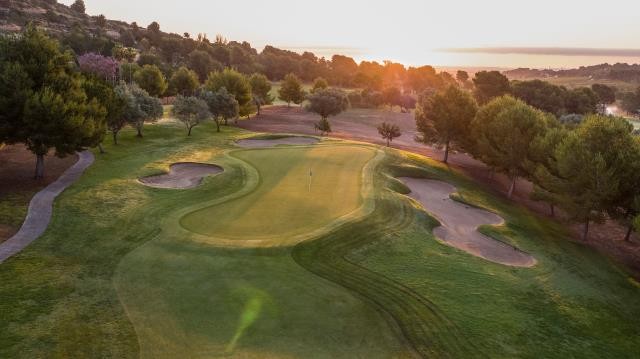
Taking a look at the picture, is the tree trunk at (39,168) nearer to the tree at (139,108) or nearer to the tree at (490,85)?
the tree at (139,108)

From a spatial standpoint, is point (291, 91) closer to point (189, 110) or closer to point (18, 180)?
point (189, 110)

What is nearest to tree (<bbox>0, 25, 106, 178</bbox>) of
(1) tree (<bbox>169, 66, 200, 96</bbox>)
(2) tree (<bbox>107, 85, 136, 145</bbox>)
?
(2) tree (<bbox>107, 85, 136, 145</bbox>)

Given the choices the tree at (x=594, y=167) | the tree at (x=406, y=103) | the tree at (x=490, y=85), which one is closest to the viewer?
the tree at (x=594, y=167)

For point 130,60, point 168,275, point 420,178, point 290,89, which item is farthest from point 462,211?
point 130,60

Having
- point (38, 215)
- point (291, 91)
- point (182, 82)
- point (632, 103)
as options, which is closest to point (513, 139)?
point (38, 215)

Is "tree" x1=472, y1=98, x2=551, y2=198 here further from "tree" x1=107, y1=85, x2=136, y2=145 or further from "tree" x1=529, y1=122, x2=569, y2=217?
"tree" x1=107, y1=85, x2=136, y2=145

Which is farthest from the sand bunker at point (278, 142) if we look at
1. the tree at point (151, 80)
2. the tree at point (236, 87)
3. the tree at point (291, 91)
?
the tree at point (291, 91)
